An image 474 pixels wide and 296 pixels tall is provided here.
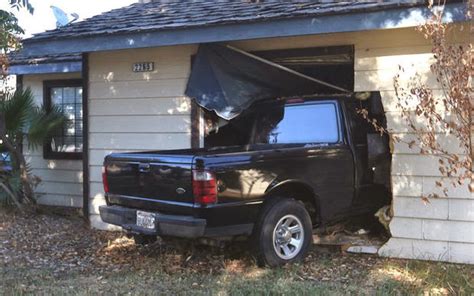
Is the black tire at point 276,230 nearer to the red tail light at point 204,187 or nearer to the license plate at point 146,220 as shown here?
the red tail light at point 204,187

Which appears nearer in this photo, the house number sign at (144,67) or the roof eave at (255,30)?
the roof eave at (255,30)

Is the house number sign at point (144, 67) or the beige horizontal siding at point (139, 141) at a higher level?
the house number sign at point (144, 67)

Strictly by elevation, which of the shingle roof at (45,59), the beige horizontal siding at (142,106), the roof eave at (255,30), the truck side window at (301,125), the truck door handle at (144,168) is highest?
the shingle roof at (45,59)

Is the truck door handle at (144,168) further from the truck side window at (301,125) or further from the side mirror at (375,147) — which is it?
the side mirror at (375,147)

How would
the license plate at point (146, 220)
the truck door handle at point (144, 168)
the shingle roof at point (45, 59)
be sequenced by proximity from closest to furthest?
the license plate at point (146, 220) → the truck door handle at point (144, 168) → the shingle roof at point (45, 59)

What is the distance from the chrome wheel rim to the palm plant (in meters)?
5.84

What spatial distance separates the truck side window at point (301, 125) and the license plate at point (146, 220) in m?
2.05

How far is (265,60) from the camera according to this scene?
27.3ft

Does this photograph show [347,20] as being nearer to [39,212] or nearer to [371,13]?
[371,13]

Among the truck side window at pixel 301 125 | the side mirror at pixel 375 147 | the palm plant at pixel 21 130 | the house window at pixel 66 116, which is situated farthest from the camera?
the house window at pixel 66 116

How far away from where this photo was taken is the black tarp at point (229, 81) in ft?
25.9

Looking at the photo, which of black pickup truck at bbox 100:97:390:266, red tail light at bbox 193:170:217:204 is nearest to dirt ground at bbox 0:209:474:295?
black pickup truck at bbox 100:97:390:266

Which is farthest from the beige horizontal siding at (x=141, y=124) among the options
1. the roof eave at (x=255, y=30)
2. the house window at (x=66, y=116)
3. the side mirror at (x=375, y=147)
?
the side mirror at (x=375, y=147)

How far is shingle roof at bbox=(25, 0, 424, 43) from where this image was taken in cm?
683
